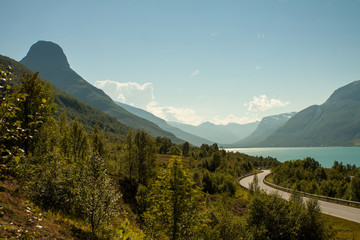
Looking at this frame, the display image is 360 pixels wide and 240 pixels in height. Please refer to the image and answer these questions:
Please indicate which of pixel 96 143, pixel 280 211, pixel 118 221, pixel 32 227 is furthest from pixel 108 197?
pixel 96 143

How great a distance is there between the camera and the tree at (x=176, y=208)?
67.5 feet

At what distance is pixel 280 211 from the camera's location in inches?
1068

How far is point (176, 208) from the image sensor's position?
2061 centimetres

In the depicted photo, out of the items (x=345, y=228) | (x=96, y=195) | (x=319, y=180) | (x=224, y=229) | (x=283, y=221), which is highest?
(x=319, y=180)

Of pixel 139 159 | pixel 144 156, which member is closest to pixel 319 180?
pixel 144 156

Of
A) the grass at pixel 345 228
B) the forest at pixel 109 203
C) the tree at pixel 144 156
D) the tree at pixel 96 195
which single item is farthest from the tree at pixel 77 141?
the grass at pixel 345 228

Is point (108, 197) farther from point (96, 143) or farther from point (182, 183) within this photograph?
point (96, 143)

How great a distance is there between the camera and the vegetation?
6070cm

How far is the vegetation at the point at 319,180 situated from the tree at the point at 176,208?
37195 millimetres

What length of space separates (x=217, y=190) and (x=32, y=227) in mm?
73310

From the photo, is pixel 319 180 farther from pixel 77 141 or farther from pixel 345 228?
pixel 77 141

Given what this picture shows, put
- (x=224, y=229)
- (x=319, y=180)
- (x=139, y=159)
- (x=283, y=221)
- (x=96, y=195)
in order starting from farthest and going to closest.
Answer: (x=319, y=180)
(x=139, y=159)
(x=283, y=221)
(x=224, y=229)
(x=96, y=195)

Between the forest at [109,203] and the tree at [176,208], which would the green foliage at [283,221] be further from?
the tree at [176,208]

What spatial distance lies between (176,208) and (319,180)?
93711 millimetres
